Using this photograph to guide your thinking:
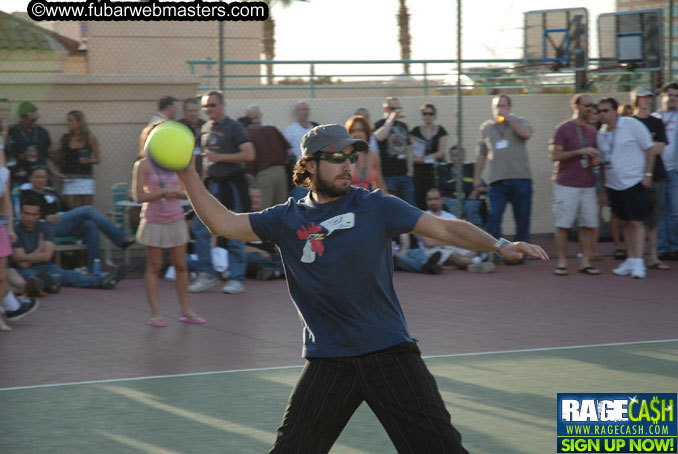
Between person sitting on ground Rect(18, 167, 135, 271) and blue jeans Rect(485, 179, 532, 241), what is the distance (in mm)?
4839

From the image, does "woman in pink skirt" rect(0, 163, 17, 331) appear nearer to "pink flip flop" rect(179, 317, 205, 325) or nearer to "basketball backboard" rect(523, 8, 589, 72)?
"pink flip flop" rect(179, 317, 205, 325)

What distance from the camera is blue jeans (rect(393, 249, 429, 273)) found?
500 inches

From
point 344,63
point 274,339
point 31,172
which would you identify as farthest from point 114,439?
point 344,63

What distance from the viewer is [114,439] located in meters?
5.61

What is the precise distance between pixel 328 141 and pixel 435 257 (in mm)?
8347

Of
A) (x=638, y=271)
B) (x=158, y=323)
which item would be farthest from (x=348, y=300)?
(x=638, y=271)

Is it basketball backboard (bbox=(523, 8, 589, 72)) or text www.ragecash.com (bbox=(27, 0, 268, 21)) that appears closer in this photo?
text www.ragecash.com (bbox=(27, 0, 268, 21))

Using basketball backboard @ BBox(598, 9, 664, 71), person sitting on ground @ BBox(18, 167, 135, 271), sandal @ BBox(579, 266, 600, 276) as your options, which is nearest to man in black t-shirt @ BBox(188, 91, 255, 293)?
person sitting on ground @ BBox(18, 167, 135, 271)

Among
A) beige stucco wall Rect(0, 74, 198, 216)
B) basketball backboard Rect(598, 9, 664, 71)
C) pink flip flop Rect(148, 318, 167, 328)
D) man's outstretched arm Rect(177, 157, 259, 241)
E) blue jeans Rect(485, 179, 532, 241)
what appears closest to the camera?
man's outstretched arm Rect(177, 157, 259, 241)

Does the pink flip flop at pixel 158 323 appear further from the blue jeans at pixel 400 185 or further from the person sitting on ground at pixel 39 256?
the blue jeans at pixel 400 185

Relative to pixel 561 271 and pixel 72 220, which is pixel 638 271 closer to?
pixel 561 271

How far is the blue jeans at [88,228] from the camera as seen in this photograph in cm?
1203

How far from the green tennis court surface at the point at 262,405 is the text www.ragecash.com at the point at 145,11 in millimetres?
7038

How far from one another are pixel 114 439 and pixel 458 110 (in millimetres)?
8827
